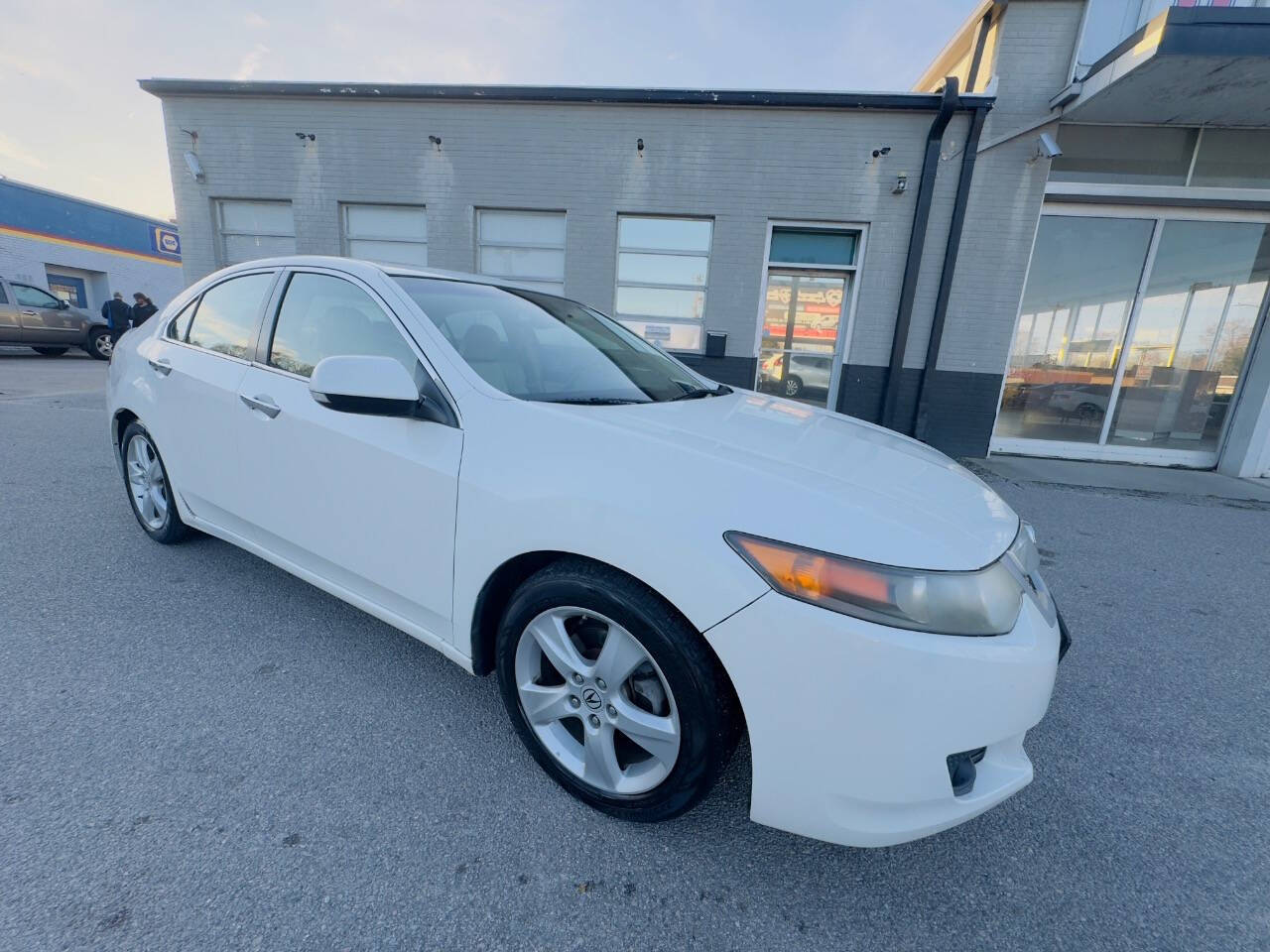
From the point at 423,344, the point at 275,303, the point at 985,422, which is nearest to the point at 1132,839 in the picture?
the point at 423,344

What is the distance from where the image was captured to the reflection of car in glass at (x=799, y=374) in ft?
25.3

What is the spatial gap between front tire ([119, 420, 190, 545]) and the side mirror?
6.34 feet

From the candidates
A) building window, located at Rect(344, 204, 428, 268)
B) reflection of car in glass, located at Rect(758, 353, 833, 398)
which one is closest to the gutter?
building window, located at Rect(344, 204, 428, 268)

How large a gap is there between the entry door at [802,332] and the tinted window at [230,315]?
6.19 meters

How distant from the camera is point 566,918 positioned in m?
1.39

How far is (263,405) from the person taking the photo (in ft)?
7.38

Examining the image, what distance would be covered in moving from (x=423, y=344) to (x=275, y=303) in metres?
1.04

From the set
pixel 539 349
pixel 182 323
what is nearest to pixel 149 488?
pixel 182 323

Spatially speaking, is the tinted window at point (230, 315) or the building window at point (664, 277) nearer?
the tinted window at point (230, 315)

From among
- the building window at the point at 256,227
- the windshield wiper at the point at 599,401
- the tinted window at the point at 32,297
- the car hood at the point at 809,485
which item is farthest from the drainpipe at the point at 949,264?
the tinted window at the point at 32,297

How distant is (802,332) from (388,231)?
5941 mm

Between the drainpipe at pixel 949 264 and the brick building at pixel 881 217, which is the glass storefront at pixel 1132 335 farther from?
the drainpipe at pixel 949 264

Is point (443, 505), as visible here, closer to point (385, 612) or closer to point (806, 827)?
point (385, 612)

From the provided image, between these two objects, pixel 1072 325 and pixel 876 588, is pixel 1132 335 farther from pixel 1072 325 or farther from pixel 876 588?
pixel 876 588
